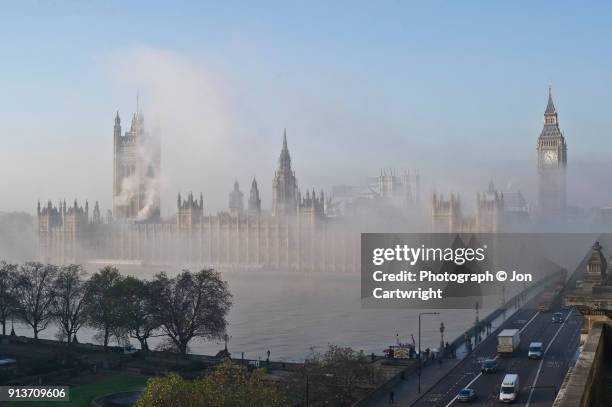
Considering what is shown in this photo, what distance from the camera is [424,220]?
124875 mm

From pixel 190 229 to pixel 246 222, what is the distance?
45.6 feet

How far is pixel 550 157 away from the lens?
170375mm

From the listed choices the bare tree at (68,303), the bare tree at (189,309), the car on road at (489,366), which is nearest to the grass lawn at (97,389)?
the bare tree at (189,309)

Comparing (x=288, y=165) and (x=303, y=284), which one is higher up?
(x=288, y=165)

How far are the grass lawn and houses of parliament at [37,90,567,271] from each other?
8397cm

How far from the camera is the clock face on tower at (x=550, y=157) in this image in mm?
169875

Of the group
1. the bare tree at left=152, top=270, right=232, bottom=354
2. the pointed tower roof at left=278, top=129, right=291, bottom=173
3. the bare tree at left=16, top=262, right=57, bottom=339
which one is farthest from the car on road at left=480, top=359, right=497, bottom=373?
the pointed tower roof at left=278, top=129, right=291, bottom=173

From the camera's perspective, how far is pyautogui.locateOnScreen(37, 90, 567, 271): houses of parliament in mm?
126438

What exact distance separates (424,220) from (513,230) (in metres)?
14.6

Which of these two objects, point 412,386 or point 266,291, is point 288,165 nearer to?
point 266,291

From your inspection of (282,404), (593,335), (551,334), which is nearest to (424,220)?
(551,334)

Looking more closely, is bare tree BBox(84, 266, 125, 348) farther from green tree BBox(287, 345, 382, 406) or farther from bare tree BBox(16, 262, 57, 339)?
green tree BBox(287, 345, 382, 406)

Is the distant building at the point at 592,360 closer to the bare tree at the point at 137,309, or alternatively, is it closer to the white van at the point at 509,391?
the white van at the point at 509,391

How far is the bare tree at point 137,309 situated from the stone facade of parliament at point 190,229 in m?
75.4
